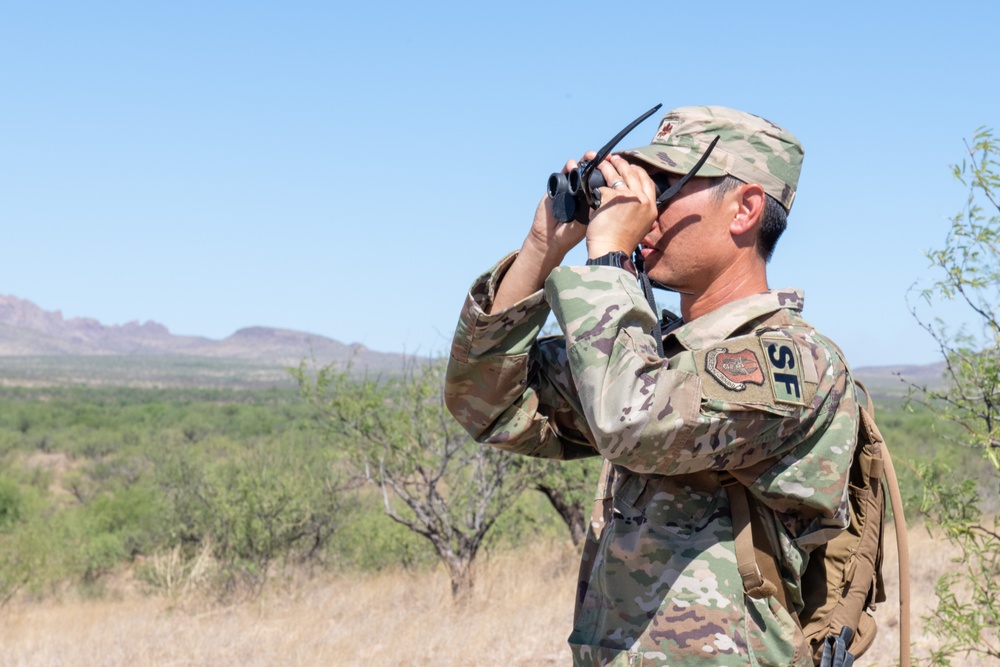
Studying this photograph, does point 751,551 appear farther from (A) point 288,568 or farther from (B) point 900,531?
(A) point 288,568

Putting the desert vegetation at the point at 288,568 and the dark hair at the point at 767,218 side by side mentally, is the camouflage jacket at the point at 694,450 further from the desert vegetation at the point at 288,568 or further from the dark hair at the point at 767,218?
the desert vegetation at the point at 288,568

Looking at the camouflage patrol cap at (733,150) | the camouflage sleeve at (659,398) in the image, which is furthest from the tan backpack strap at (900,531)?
the camouflage patrol cap at (733,150)

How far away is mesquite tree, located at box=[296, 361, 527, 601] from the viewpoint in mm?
9953

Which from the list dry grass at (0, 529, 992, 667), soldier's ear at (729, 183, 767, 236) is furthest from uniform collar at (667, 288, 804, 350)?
dry grass at (0, 529, 992, 667)

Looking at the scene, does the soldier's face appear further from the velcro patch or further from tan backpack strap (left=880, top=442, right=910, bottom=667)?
tan backpack strap (left=880, top=442, right=910, bottom=667)

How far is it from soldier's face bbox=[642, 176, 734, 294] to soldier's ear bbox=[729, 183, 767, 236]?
14 millimetres

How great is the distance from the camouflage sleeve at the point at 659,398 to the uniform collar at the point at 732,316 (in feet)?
0.49

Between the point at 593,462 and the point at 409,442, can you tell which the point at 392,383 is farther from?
the point at 593,462

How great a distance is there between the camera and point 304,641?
7.66 metres

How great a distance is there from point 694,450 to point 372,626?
7310 millimetres

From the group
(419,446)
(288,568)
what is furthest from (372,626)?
(288,568)

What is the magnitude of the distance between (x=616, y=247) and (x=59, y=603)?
15.7 metres

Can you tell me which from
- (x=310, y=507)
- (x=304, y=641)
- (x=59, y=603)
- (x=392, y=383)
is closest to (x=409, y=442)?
(x=392, y=383)

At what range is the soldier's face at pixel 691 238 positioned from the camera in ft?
6.08
